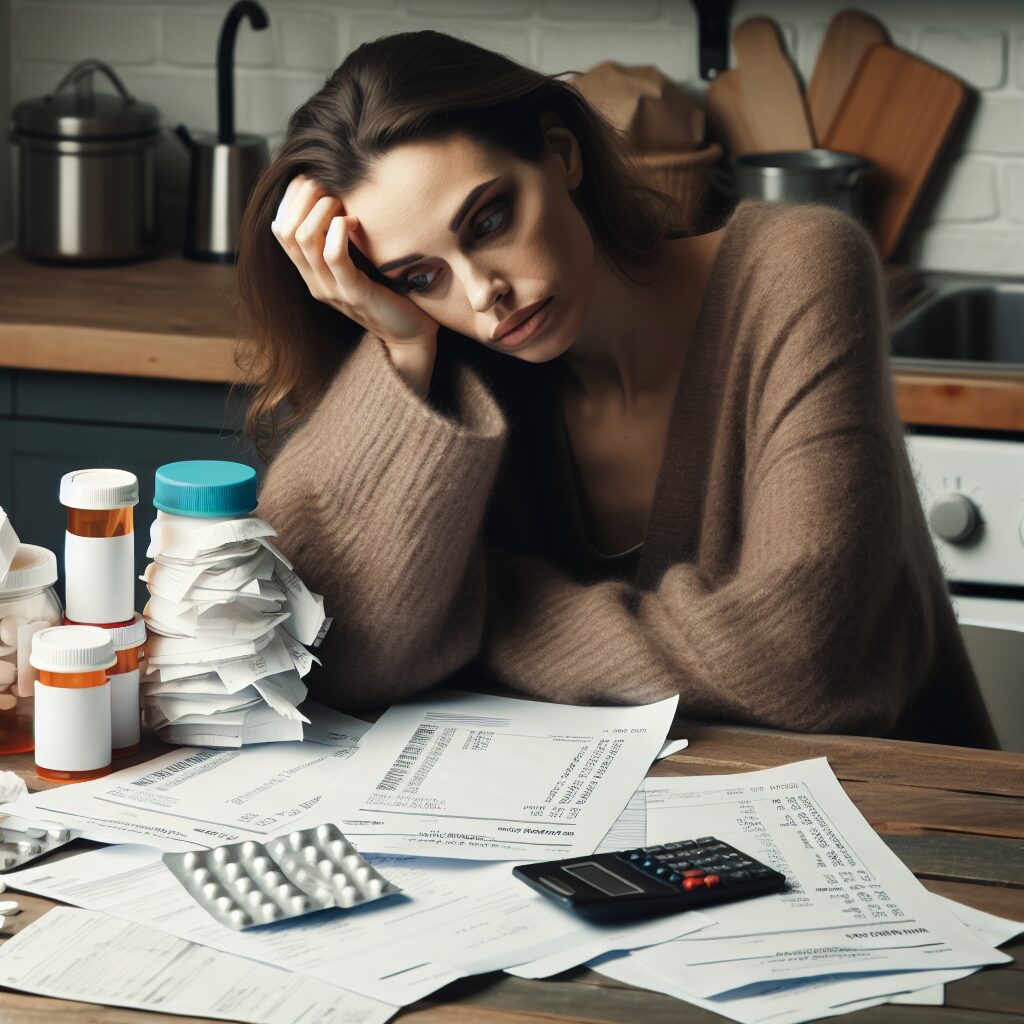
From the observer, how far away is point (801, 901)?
913 millimetres

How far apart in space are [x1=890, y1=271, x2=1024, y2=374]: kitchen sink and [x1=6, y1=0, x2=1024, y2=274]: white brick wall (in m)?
0.09

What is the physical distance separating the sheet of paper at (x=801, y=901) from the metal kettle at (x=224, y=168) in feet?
5.80

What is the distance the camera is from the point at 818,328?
1361 mm

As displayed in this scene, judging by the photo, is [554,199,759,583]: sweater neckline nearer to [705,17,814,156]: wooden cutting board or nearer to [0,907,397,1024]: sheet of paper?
[0,907,397,1024]: sheet of paper

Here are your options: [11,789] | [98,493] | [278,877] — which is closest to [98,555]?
[98,493]

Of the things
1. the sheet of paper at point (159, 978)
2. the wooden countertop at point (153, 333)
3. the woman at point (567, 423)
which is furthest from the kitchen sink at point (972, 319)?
the sheet of paper at point (159, 978)

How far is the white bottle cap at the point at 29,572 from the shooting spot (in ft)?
3.58

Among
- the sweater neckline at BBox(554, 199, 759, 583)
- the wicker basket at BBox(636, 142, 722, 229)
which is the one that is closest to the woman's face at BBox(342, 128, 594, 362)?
the sweater neckline at BBox(554, 199, 759, 583)

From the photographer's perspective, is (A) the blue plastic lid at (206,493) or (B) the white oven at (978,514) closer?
(A) the blue plastic lid at (206,493)

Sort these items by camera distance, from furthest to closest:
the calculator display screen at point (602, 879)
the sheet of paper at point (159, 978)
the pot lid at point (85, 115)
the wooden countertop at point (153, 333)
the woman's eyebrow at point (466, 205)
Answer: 1. the pot lid at point (85, 115)
2. the wooden countertop at point (153, 333)
3. the woman's eyebrow at point (466, 205)
4. the calculator display screen at point (602, 879)
5. the sheet of paper at point (159, 978)

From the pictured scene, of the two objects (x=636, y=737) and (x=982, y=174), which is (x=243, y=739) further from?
(x=982, y=174)

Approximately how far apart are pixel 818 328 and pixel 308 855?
2.27 feet

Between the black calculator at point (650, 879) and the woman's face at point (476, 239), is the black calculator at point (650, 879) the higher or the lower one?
the lower one

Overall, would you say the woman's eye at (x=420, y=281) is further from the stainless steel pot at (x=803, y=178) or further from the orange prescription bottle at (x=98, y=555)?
the stainless steel pot at (x=803, y=178)
